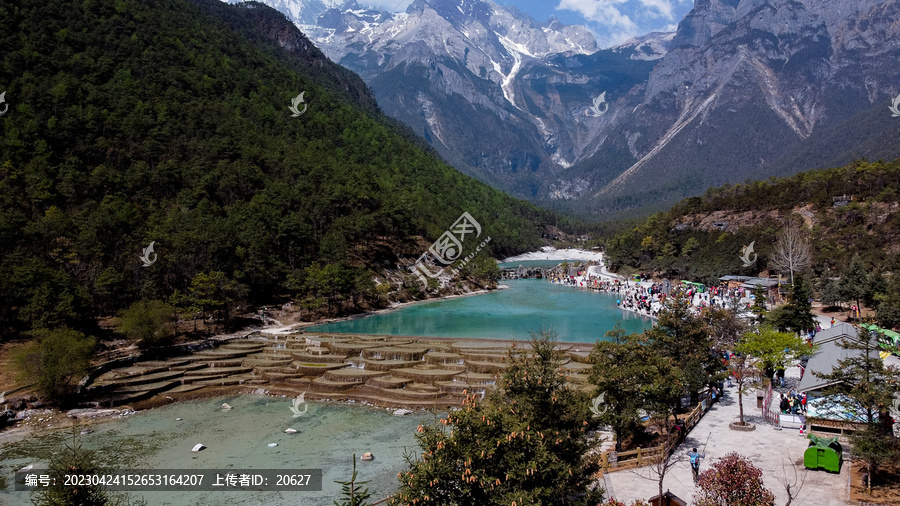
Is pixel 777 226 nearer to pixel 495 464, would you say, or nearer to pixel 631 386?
pixel 631 386

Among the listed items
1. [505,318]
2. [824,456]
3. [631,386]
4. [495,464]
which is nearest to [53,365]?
[495,464]

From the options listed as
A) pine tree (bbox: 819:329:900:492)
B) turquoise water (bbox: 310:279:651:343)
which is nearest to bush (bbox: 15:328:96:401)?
turquoise water (bbox: 310:279:651:343)

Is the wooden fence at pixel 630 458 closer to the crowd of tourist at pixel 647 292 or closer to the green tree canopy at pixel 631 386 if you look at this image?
the green tree canopy at pixel 631 386

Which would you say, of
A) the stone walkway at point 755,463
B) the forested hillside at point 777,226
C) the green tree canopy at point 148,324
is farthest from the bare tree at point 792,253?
the green tree canopy at point 148,324

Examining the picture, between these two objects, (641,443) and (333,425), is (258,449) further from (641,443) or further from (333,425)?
(641,443)

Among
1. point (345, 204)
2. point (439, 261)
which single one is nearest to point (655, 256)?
point (439, 261)
